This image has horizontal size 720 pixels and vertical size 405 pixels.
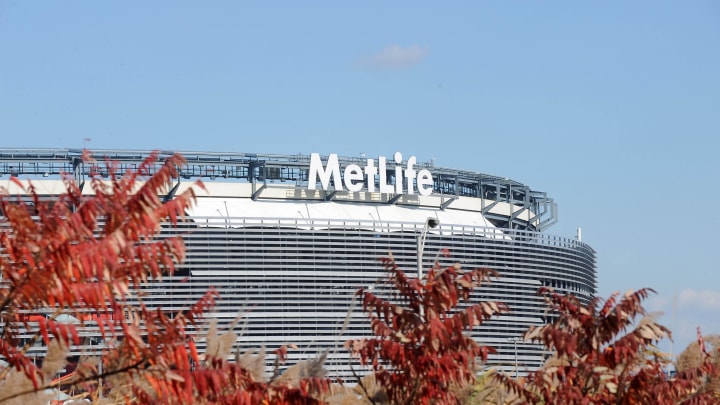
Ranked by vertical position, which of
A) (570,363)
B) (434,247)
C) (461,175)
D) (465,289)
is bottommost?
(570,363)

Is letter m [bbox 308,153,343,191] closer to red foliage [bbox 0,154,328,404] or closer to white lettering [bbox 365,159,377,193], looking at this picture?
white lettering [bbox 365,159,377,193]

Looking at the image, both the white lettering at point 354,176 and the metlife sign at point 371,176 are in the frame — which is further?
the white lettering at point 354,176

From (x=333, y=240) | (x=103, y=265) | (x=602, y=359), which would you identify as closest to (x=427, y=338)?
(x=602, y=359)

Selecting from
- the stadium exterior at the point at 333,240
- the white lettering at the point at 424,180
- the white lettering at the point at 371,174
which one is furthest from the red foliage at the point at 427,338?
the white lettering at the point at 424,180

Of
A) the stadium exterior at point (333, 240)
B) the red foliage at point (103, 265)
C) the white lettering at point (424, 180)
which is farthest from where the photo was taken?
the white lettering at point (424, 180)

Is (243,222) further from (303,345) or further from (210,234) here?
(303,345)

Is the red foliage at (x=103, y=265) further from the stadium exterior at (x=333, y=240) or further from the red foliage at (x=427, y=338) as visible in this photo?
the stadium exterior at (x=333, y=240)

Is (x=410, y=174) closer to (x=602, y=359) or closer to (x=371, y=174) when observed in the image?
(x=371, y=174)

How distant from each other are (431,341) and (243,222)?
267ft

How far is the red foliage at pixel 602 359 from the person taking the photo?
569 inches

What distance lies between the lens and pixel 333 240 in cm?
9738

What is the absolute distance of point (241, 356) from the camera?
14609mm

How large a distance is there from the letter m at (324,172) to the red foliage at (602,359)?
83680 millimetres

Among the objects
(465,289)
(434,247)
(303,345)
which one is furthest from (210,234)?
(465,289)
